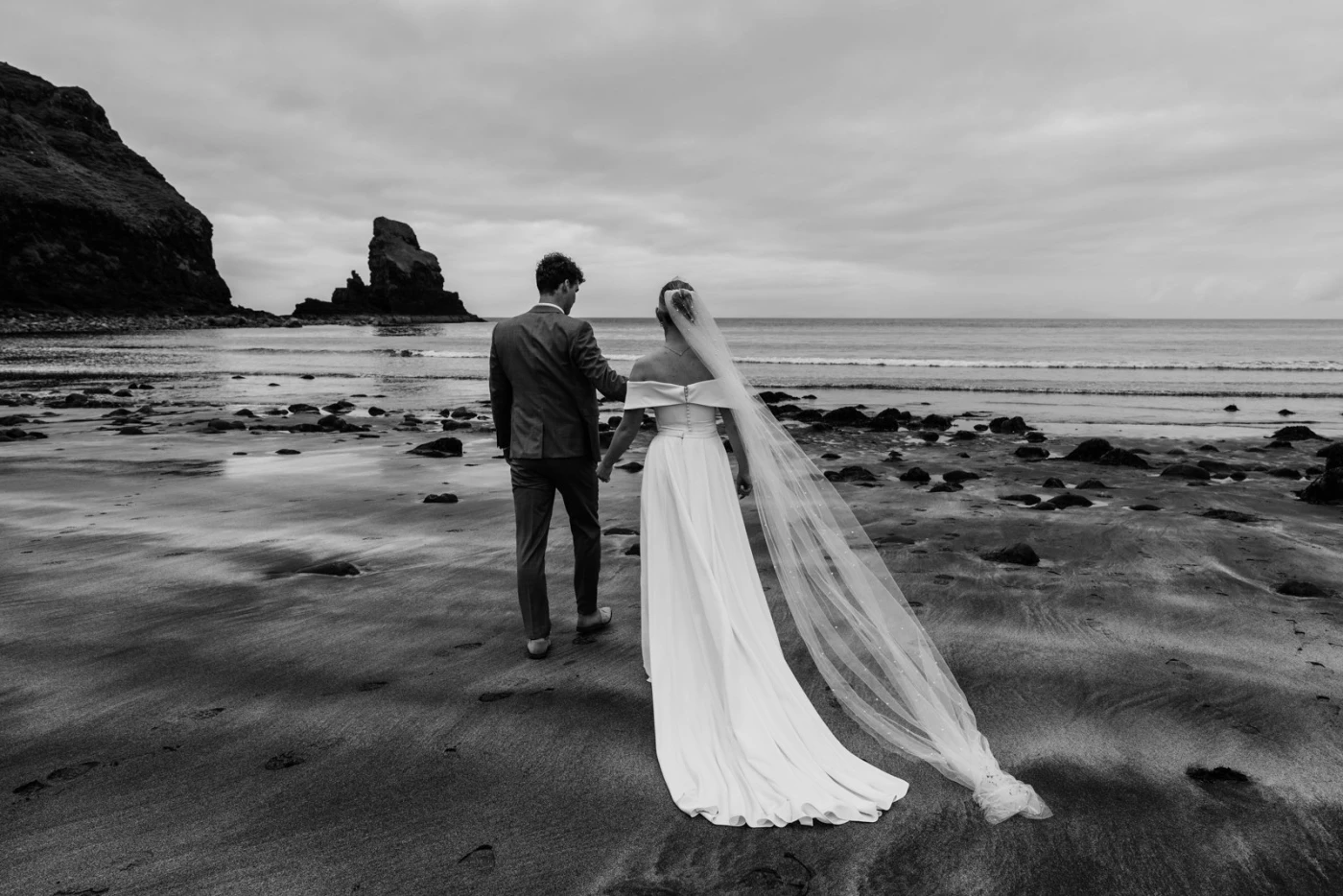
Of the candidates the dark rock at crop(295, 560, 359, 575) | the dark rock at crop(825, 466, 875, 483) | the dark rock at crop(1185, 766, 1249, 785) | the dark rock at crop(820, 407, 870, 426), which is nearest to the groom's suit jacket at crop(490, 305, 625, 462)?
the dark rock at crop(295, 560, 359, 575)

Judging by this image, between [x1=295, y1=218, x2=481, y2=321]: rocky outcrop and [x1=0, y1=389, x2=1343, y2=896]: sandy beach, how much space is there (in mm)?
129198

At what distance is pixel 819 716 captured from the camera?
3.54 meters

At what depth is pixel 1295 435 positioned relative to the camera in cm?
1370

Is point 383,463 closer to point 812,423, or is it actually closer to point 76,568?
point 76,568

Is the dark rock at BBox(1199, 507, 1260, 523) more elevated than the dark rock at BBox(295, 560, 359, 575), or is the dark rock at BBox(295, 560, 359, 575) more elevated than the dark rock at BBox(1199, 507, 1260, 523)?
the dark rock at BBox(1199, 507, 1260, 523)

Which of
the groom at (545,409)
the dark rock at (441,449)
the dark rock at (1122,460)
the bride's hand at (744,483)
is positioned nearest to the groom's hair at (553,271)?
the groom at (545,409)

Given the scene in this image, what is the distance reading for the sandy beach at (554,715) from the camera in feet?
8.45

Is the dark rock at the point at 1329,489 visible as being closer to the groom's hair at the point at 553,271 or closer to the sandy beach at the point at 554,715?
the sandy beach at the point at 554,715

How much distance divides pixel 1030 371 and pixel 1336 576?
26936mm

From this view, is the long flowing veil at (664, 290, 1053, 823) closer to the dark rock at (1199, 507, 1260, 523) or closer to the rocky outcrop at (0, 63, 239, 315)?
the dark rock at (1199, 507, 1260, 523)

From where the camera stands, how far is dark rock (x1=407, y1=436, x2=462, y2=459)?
38.1 ft

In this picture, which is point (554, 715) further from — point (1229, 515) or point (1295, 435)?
point (1295, 435)

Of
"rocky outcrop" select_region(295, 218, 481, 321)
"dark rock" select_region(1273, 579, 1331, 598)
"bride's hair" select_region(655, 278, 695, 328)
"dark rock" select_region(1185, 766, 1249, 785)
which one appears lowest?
"dark rock" select_region(1185, 766, 1249, 785)

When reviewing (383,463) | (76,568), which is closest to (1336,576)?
(76,568)
